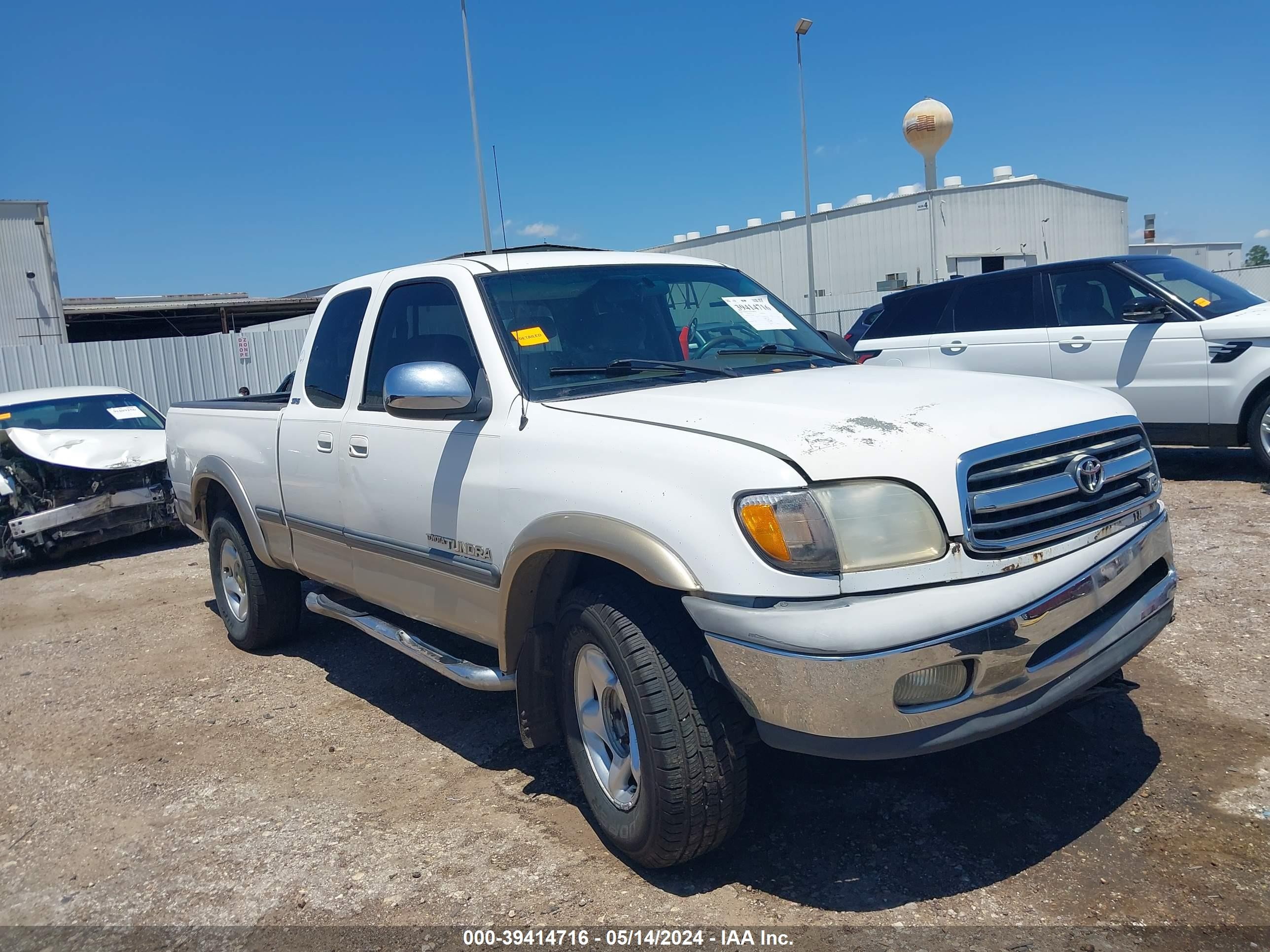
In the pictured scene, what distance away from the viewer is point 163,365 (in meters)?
18.2

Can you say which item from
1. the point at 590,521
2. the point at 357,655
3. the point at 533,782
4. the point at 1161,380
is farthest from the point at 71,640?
the point at 1161,380

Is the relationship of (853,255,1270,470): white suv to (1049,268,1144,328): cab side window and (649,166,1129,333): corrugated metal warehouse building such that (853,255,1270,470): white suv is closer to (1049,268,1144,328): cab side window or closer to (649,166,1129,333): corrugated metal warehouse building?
(1049,268,1144,328): cab side window

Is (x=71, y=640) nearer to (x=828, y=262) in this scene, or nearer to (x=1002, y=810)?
(x=1002, y=810)

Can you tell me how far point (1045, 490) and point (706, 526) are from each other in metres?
1.01

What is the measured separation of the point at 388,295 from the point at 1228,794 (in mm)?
3823

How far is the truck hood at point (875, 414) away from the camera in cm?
264

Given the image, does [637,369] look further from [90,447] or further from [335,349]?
[90,447]

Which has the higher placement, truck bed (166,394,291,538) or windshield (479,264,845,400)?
windshield (479,264,845,400)

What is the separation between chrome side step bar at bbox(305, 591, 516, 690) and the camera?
362 cm

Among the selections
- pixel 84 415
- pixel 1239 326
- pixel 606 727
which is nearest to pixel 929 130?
pixel 1239 326

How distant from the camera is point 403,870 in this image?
3.28 m

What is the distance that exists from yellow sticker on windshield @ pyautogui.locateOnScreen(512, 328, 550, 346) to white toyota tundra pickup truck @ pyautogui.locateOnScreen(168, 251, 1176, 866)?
0.04 feet

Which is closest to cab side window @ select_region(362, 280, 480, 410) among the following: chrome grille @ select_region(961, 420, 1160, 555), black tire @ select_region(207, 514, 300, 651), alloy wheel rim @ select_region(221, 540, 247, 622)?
black tire @ select_region(207, 514, 300, 651)

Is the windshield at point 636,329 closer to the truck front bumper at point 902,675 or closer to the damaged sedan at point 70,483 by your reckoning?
the truck front bumper at point 902,675
